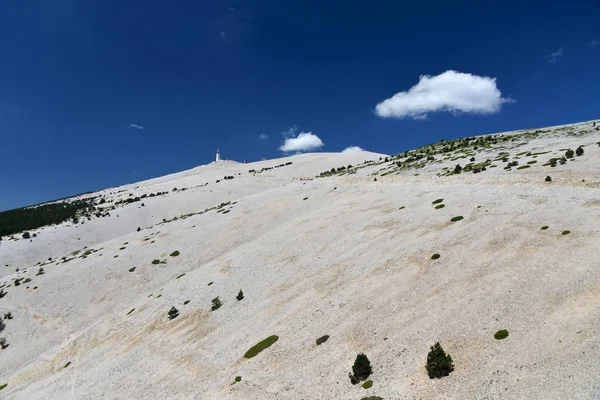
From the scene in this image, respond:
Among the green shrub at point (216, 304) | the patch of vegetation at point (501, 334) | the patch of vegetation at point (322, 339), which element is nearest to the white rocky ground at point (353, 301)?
the patch of vegetation at point (501, 334)

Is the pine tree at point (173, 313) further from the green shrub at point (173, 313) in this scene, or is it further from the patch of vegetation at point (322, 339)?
the patch of vegetation at point (322, 339)

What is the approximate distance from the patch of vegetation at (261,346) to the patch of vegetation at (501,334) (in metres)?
15.4

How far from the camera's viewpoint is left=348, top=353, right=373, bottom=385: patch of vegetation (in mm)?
21172

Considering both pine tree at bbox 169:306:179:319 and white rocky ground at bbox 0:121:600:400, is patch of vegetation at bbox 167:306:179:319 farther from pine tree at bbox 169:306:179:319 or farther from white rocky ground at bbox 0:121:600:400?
white rocky ground at bbox 0:121:600:400

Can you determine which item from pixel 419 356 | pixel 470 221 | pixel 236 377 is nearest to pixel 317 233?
pixel 470 221

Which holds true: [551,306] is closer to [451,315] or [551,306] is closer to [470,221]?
[451,315]

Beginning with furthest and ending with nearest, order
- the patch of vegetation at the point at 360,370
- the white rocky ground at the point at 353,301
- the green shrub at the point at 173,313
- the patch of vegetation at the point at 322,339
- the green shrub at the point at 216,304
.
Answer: the green shrub at the point at 173,313
the green shrub at the point at 216,304
the patch of vegetation at the point at 322,339
the patch of vegetation at the point at 360,370
the white rocky ground at the point at 353,301

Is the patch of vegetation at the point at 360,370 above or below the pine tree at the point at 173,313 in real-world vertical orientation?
below

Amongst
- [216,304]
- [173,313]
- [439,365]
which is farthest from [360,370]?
[173,313]

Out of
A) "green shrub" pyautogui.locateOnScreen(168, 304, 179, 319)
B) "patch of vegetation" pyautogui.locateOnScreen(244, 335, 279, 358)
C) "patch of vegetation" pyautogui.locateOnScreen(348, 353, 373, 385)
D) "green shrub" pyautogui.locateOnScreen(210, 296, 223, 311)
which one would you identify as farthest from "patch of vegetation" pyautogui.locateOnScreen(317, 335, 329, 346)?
"green shrub" pyautogui.locateOnScreen(168, 304, 179, 319)

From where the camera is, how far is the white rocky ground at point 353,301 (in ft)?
65.4

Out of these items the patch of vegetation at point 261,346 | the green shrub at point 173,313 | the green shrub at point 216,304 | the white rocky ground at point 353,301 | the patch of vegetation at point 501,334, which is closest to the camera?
the white rocky ground at point 353,301

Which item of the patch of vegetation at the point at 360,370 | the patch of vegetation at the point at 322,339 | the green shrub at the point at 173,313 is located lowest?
the patch of vegetation at the point at 360,370

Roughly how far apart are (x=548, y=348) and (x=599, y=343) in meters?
2.08
